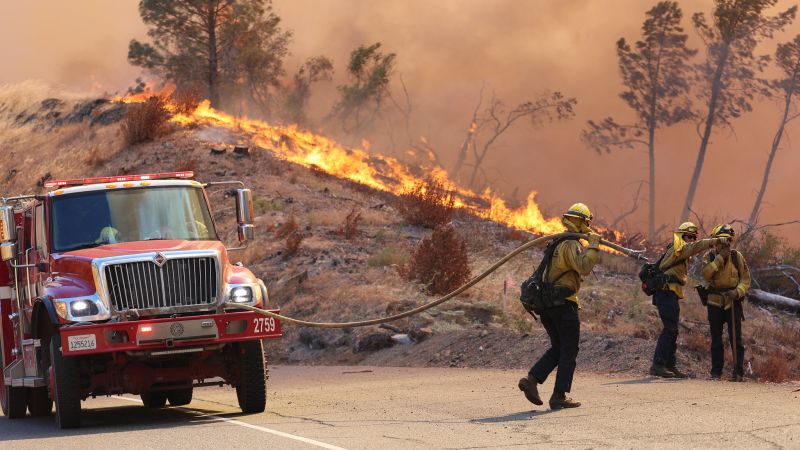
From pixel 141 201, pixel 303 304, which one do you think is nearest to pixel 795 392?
pixel 141 201

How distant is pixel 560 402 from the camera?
1240cm

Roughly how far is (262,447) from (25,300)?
16.2 ft

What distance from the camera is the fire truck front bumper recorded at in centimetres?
1213

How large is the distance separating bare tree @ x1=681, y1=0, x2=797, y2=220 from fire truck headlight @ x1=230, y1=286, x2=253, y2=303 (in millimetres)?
44992

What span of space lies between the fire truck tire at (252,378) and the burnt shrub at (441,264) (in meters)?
11.8

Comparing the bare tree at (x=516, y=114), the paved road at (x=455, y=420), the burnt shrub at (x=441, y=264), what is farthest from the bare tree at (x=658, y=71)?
the paved road at (x=455, y=420)

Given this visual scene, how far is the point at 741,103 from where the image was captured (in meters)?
57.8

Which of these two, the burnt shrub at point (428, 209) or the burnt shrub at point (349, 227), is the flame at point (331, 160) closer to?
the burnt shrub at point (428, 209)

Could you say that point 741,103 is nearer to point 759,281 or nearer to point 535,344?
point 759,281

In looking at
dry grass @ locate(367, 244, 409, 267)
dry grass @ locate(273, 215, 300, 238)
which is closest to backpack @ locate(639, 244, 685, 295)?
dry grass @ locate(367, 244, 409, 267)

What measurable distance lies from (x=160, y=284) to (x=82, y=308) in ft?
2.53

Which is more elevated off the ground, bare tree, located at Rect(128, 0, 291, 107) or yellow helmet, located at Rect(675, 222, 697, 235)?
bare tree, located at Rect(128, 0, 291, 107)

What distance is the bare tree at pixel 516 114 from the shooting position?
239ft

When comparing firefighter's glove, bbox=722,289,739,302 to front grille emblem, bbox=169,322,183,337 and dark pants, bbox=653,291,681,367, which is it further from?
front grille emblem, bbox=169,322,183,337
